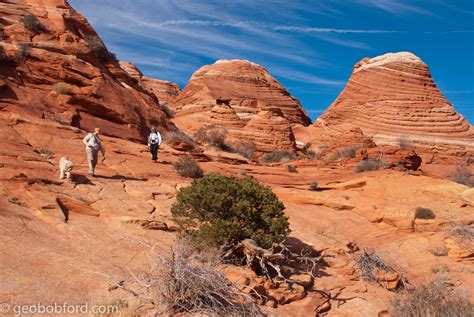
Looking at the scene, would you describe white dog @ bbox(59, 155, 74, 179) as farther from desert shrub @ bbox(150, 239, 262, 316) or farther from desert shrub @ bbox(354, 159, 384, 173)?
A: desert shrub @ bbox(354, 159, 384, 173)

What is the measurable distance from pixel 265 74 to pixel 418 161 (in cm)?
3590

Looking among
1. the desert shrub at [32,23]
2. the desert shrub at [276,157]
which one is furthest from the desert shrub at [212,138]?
the desert shrub at [32,23]

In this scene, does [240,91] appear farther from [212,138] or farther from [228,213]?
[228,213]

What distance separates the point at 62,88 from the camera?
17.8 meters

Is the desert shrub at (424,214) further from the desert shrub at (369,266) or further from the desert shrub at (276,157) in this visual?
the desert shrub at (276,157)

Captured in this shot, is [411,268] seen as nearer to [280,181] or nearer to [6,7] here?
[280,181]

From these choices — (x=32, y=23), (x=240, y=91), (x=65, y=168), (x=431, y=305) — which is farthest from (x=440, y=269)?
(x=240, y=91)

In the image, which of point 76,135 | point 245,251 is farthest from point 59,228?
point 76,135

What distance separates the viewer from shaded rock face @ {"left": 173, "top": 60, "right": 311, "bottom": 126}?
48.2m

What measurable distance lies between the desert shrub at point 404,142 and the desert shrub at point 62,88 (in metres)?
29.5

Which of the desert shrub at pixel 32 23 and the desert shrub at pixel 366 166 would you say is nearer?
the desert shrub at pixel 32 23

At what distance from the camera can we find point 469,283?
34.6 ft

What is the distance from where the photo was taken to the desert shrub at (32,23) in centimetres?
1956

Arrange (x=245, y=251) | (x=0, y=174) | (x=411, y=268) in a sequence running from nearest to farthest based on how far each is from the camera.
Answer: (x=245, y=251) → (x=0, y=174) → (x=411, y=268)
